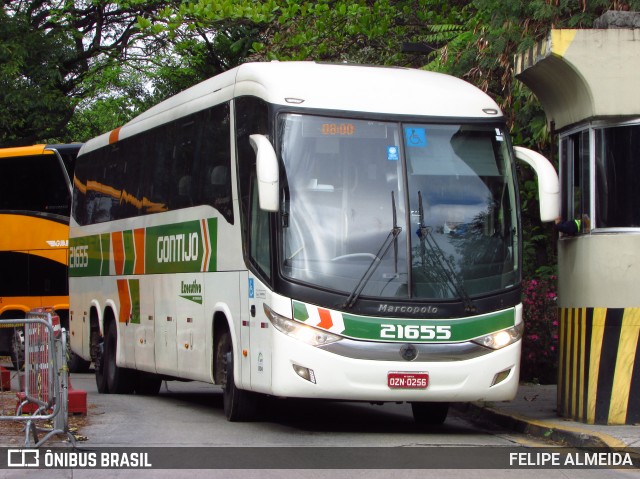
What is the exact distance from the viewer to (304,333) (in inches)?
448

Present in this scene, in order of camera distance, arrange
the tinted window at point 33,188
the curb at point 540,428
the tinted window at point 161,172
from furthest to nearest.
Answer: the tinted window at point 33,188 → the tinted window at point 161,172 → the curb at point 540,428

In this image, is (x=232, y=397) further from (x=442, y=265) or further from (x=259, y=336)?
(x=442, y=265)

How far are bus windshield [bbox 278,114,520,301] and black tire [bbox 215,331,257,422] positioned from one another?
2.00 meters

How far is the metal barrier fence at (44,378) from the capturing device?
34.6 feet

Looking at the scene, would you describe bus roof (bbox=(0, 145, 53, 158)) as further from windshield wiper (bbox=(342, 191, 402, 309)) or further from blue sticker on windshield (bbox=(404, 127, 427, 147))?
windshield wiper (bbox=(342, 191, 402, 309))

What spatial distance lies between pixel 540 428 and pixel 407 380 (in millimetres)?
1611

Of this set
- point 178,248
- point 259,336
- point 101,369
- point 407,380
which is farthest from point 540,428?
point 101,369

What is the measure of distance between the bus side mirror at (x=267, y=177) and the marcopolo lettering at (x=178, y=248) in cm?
318

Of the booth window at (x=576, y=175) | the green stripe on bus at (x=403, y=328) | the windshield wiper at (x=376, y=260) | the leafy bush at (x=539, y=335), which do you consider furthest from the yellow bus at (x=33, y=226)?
the green stripe on bus at (x=403, y=328)

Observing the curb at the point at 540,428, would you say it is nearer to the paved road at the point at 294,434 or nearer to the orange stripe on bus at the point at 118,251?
the paved road at the point at 294,434

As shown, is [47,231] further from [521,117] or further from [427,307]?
[427,307]

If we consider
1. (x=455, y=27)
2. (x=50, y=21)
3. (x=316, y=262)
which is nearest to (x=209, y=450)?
(x=316, y=262)

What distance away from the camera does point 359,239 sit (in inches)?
457

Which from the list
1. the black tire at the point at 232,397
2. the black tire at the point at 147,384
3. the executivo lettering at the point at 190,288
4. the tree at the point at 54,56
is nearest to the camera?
the black tire at the point at 232,397
